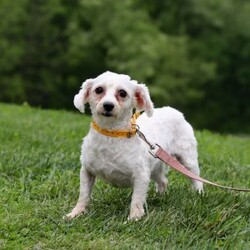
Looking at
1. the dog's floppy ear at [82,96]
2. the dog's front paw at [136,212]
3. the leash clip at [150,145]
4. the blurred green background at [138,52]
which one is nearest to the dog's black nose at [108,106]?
the dog's floppy ear at [82,96]

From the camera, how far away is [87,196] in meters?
4.93

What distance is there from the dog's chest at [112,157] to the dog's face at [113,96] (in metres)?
0.21

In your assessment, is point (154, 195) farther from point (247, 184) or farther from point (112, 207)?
point (247, 184)

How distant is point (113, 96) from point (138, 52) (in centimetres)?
2809

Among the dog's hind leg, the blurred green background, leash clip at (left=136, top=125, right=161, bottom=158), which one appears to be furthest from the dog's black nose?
the blurred green background

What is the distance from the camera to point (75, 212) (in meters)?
4.82

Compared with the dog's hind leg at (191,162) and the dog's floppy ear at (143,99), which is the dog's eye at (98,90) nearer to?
the dog's floppy ear at (143,99)

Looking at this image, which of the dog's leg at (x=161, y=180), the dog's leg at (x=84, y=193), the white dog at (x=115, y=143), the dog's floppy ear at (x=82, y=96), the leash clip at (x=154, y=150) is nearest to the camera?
the white dog at (x=115, y=143)

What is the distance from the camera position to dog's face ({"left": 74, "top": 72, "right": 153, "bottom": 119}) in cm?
452

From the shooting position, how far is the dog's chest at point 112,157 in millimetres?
4773

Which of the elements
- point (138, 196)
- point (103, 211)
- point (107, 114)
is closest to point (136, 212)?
point (138, 196)

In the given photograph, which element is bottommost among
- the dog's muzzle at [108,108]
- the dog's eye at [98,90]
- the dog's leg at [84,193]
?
the dog's leg at [84,193]

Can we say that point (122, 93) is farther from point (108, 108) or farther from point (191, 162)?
point (191, 162)

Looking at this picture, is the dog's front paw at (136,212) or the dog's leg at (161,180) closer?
the dog's front paw at (136,212)
